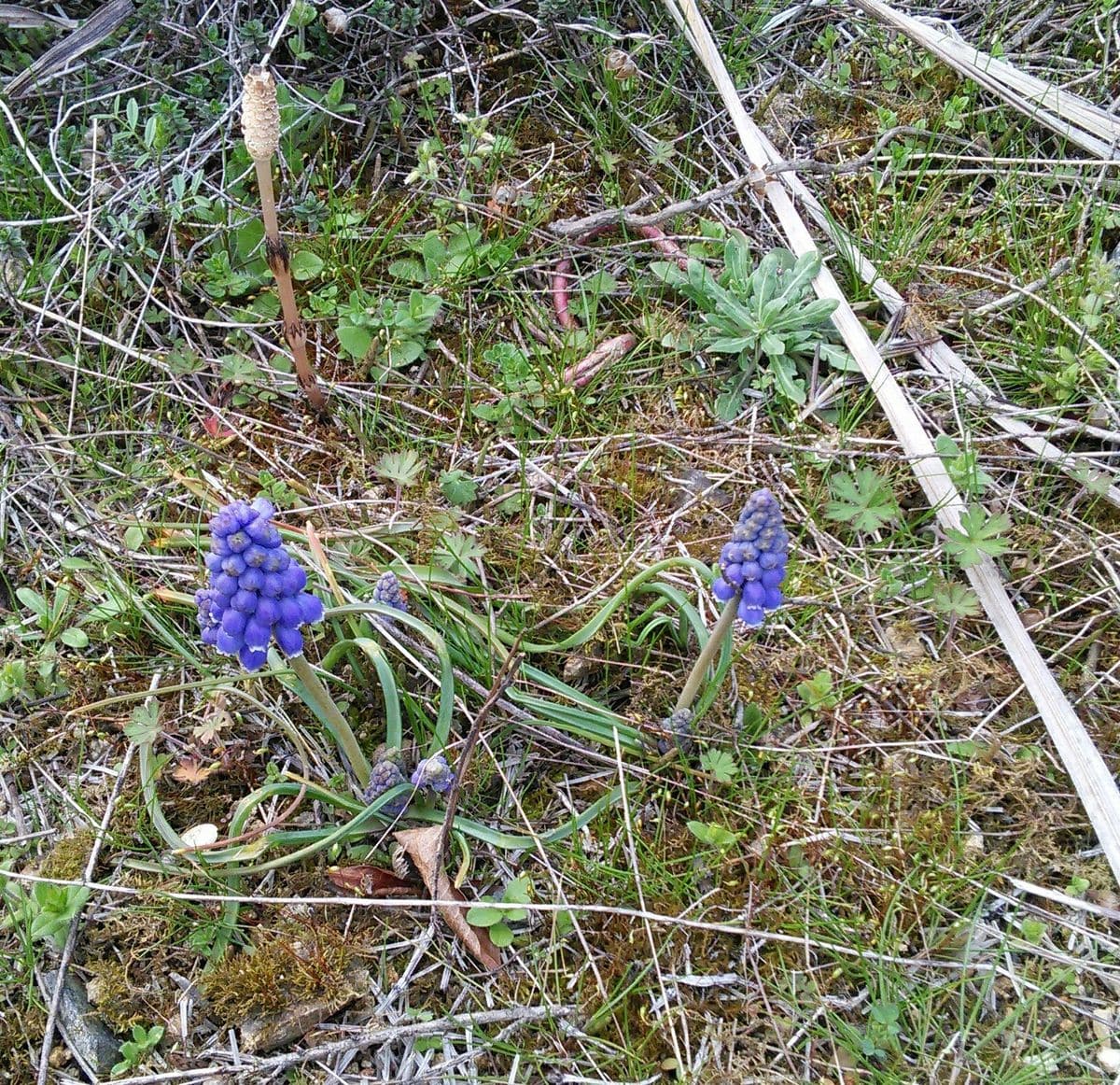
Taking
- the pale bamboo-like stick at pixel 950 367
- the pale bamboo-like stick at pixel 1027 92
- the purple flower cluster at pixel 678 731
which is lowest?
the purple flower cluster at pixel 678 731

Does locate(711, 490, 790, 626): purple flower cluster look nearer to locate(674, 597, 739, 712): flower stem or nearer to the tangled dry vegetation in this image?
locate(674, 597, 739, 712): flower stem

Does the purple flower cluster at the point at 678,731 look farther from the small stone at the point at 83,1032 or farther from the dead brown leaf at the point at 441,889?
the small stone at the point at 83,1032

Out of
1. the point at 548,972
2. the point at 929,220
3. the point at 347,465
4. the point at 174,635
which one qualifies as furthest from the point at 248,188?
the point at 548,972

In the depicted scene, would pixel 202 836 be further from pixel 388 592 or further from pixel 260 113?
pixel 260 113

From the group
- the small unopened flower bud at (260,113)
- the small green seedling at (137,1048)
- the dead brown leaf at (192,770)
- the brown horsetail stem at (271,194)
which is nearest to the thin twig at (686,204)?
the brown horsetail stem at (271,194)

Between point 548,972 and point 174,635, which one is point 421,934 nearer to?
point 548,972

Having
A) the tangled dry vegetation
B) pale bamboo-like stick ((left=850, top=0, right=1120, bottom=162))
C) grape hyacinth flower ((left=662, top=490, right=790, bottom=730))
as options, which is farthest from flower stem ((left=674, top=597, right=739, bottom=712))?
pale bamboo-like stick ((left=850, top=0, right=1120, bottom=162))

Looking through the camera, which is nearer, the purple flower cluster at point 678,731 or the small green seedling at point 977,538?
the purple flower cluster at point 678,731
